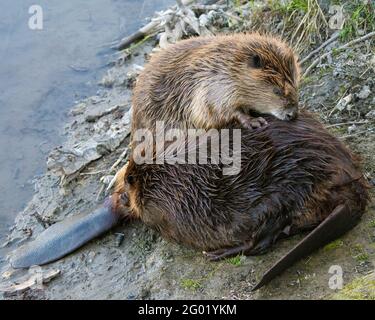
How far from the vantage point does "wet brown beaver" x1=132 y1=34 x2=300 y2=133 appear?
126 inches

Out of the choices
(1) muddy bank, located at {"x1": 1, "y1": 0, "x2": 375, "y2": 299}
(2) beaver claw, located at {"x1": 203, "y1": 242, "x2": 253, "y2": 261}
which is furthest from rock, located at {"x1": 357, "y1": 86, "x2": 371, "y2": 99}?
(2) beaver claw, located at {"x1": 203, "y1": 242, "x2": 253, "y2": 261}

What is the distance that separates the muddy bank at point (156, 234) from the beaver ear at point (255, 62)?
1.94 ft

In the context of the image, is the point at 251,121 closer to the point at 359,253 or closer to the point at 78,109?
the point at 359,253

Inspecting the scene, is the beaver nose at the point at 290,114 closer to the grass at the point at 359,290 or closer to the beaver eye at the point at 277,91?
Result: the beaver eye at the point at 277,91

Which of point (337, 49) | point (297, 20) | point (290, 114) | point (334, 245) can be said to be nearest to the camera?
point (334, 245)

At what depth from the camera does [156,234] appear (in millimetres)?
3424

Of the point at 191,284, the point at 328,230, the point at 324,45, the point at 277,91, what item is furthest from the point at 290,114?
the point at 324,45

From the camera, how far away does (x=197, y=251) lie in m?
3.16

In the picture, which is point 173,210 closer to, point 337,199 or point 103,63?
point 337,199

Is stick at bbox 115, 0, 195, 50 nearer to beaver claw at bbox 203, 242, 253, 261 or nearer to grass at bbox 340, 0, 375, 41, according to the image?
grass at bbox 340, 0, 375, 41

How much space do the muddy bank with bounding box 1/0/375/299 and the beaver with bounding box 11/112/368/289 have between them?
8 cm

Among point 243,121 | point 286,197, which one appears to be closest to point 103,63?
point 243,121

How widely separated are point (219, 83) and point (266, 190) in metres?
0.58

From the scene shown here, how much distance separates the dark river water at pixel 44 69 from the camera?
179 inches
